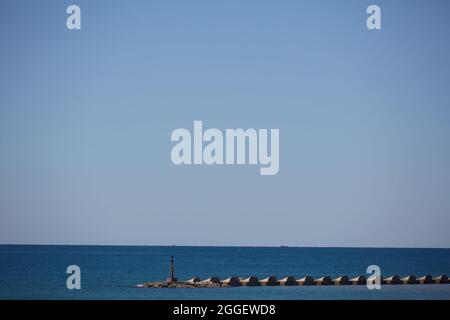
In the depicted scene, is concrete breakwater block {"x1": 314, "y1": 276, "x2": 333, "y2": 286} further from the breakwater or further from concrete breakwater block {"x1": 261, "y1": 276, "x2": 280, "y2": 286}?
concrete breakwater block {"x1": 261, "y1": 276, "x2": 280, "y2": 286}

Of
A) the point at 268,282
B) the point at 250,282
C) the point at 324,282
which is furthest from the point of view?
the point at 324,282

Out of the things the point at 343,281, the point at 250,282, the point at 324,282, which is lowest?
the point at 324,282

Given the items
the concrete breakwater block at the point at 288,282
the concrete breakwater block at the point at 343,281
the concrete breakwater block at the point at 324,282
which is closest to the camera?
the concrete breakwater block at the point at 288,282

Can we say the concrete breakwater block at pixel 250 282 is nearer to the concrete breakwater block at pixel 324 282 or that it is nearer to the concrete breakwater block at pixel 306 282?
the concrete breakwater block at pixel 306 282

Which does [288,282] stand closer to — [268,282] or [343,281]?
[268,282]

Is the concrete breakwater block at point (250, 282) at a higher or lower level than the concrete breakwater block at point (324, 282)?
higher

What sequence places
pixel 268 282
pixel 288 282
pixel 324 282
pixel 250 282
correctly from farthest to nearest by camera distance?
1. pixel 324 282
2. pixel 288 282
3. pixel 268 282
4. pixel 250 282

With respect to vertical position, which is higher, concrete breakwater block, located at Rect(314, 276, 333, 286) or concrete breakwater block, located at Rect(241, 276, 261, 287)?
concrete breakwater block, located at Rect(241, 276, 261, 287)

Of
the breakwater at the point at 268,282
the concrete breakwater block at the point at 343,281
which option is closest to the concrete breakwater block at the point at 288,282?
the breakwater at the point at 268,282

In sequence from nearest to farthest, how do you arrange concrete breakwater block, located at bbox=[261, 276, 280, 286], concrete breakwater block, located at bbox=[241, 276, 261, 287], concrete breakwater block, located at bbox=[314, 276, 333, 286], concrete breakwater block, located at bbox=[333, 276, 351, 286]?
1. concrete breakwater block, located at bbox=[241, 276, 261, 287]
2. concrete breakwater block, located at bbox=[261, 276, 280, 286]
3. concrete breakwater block, located at bbox=[333, 276, 351, 286]
4. concrete breakwater block, located at bbox=[314, 276, 333, 286]

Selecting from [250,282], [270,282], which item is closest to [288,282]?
[270,282]

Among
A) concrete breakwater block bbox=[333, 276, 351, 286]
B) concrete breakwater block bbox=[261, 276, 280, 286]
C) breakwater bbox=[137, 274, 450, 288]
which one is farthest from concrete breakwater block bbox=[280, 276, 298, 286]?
concrete breakwater block bbox=[333, 276, 351, 286]

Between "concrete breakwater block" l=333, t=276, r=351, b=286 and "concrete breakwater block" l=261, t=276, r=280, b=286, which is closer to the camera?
"concrete breakwater block" l=261, t=276, r=280, b=286

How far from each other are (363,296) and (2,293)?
17061mm
